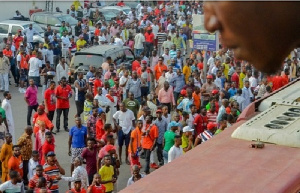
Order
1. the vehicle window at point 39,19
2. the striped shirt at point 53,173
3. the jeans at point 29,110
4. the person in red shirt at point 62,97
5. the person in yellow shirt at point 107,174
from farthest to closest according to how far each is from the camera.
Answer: the vehicle window at point 39,19
the jeans at point 29,110
the person in red shirt at point 62,97
the person in yellow shirt at point 107,174
the striped shirt at point 53,173

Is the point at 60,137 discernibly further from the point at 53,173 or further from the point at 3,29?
the point at 3,29

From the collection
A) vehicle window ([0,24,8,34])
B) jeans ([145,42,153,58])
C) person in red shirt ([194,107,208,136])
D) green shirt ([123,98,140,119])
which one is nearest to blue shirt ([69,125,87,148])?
green shirt ([123,98,140,119])

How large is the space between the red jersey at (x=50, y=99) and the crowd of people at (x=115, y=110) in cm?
3

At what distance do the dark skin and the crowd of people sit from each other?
882 centimetres

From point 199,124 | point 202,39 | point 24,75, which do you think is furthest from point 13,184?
point 24,75

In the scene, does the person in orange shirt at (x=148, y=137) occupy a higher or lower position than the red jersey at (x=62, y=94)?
lower

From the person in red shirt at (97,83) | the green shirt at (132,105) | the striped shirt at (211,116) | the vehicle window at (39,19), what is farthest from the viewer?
the vehicle window at (39,19)

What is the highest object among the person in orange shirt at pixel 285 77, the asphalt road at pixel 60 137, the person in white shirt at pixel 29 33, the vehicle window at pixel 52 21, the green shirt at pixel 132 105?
the vehicle window at pixel 52 21

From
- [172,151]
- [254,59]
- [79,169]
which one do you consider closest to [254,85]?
[172,151]

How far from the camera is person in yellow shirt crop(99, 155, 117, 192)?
448 inches

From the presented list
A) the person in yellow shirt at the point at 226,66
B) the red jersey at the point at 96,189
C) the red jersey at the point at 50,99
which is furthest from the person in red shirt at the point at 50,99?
the red jersey at the point at 96,189

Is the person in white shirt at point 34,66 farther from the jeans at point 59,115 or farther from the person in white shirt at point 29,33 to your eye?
the person in white shirt at point 29,33

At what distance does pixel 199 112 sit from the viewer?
15.7 metres

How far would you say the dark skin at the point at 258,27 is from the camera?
135cm
